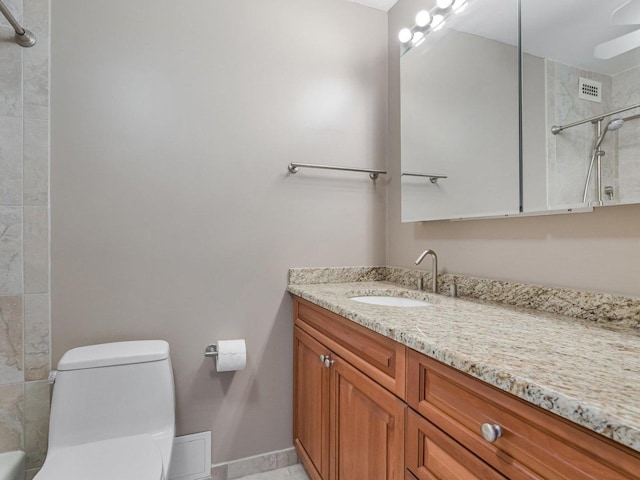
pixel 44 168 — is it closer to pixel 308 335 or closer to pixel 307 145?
pixel 307 145

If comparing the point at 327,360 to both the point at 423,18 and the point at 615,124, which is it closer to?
the point at 615,124

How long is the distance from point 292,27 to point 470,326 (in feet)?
5.48

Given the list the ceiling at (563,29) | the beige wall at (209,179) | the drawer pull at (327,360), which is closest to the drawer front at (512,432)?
the drawer pull at (327,360)

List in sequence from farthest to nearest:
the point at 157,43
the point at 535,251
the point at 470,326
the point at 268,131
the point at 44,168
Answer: the point at 268,131 → the point at 157,43 → the point at 44,168 → the point at 535,251 → the point at 470,326

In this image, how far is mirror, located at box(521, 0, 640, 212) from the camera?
35.7 inches

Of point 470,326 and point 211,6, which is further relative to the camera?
point 211,6

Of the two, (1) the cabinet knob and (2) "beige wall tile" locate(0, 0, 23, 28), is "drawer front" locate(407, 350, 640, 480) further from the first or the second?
(2) "beige wall tile" locate(0, 0, 23, 28)

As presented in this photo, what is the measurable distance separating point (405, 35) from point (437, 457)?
1822 mm

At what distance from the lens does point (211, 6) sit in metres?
1.61

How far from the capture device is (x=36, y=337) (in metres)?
1.36

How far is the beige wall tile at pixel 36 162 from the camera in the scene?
4.41ft

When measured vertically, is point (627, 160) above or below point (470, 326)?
above

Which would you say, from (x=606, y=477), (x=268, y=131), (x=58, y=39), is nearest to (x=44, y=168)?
(x=58, y=39)

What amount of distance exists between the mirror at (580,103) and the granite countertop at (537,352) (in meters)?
0.38
